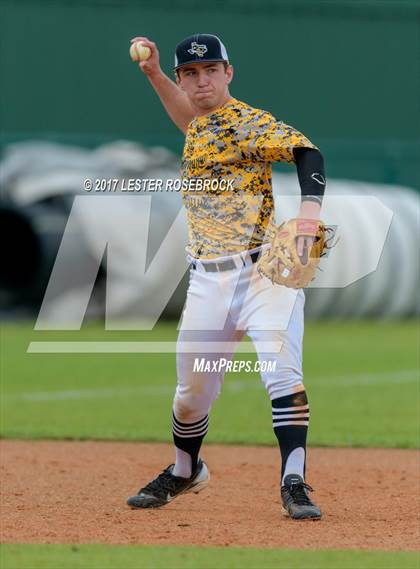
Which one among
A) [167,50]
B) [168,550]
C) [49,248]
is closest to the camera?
[168,550]

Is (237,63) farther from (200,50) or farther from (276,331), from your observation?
(276,331)

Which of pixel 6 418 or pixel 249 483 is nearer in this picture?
pixel 249 483

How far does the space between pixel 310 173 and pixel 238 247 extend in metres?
0.52

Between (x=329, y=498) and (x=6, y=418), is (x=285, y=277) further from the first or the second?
(x=6, y=418)

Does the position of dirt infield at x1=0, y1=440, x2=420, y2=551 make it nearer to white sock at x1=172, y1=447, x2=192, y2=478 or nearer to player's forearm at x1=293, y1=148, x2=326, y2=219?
white sock at x1=172, y1=447, x2=192, y2=478

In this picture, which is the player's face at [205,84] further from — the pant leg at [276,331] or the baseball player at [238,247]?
the pant leg at [276,331]

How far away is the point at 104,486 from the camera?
6.79 metres

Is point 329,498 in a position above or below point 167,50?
above

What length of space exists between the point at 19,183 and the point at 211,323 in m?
13.1

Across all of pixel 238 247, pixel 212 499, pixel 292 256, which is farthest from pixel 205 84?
pixel 212 499

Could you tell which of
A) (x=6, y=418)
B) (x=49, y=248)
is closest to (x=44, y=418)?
(x=6, y=418)

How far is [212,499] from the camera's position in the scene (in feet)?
21.1

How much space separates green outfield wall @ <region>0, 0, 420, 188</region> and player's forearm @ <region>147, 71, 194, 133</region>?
65.9ft

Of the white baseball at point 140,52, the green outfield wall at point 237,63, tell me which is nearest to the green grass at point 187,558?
the white baseball at point 140,52
